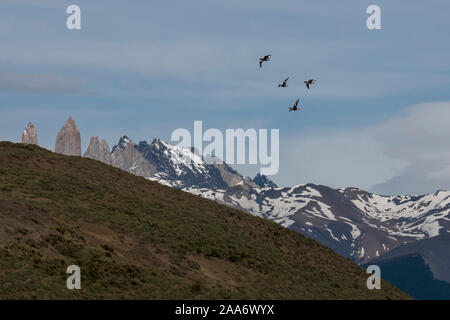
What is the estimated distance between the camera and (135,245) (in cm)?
7075

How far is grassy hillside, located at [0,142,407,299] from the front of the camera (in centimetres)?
5859

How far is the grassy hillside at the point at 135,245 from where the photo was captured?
58.6m
